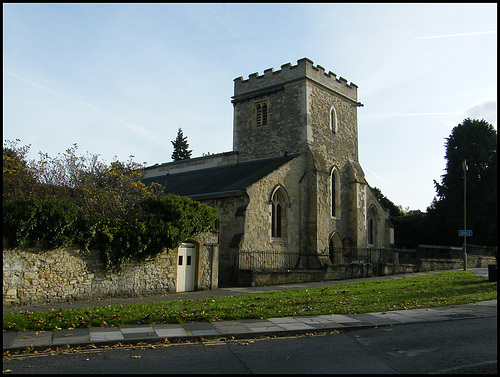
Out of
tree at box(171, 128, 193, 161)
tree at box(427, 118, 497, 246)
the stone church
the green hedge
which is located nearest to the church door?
the green hedge

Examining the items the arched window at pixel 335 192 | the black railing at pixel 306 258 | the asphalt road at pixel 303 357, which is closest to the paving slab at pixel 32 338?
the asphalt road at pixel 303 357

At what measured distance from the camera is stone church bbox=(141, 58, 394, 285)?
23.3 m

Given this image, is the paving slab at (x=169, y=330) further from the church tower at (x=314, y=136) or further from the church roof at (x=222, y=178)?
the church tower at (x=314, y=136)

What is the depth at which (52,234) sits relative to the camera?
13.2 m

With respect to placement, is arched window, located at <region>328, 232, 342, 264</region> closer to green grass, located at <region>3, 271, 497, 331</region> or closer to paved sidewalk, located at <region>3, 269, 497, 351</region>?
green grass, located at <region>3, 271, 497, 331</region>

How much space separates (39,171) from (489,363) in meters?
20.3

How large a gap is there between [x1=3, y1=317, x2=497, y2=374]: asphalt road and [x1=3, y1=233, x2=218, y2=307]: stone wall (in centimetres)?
608

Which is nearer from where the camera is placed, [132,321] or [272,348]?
[272,348]

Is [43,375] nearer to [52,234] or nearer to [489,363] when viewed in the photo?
[489,363]

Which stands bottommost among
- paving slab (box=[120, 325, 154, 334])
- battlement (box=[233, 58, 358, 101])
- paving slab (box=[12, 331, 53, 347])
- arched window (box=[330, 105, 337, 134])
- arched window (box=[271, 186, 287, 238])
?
paving slab (box=[12, 331, 53, 347])

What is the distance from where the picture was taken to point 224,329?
362 inches

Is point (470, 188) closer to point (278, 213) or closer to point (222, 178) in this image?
→ point (278, 213)

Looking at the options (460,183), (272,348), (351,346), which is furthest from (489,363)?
(460,183)

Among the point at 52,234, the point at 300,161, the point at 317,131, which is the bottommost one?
the point at 52,234
